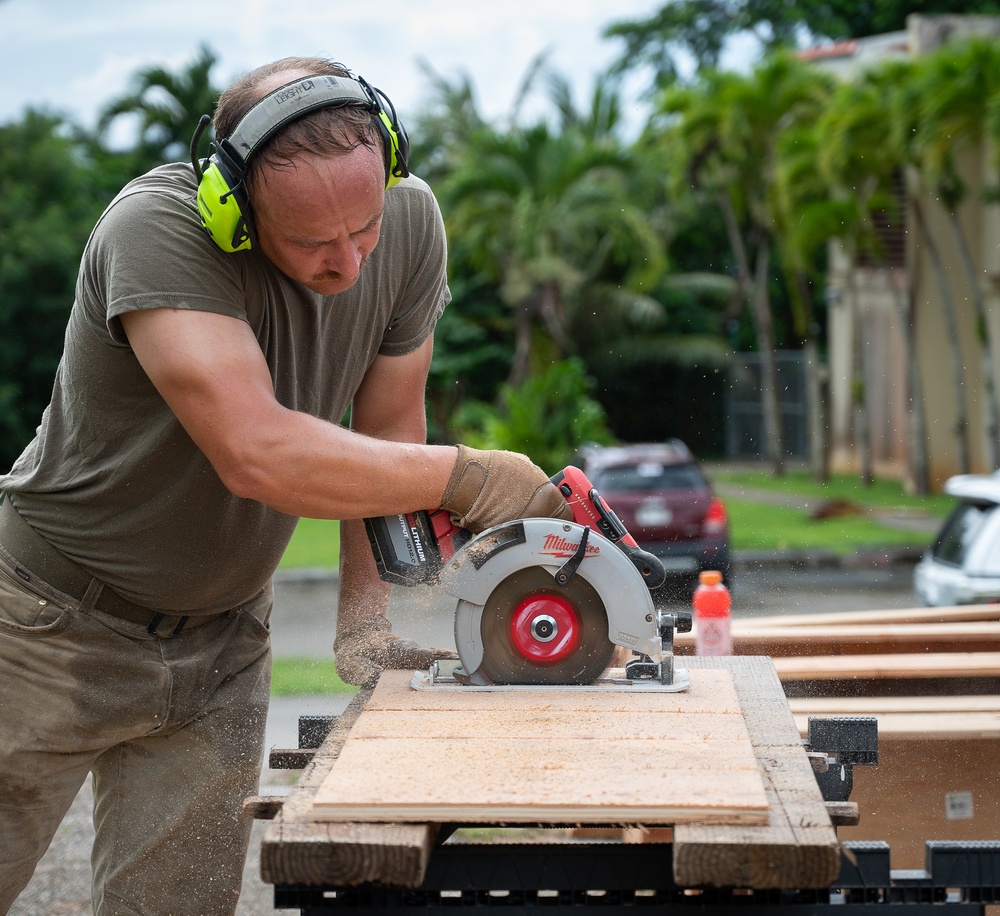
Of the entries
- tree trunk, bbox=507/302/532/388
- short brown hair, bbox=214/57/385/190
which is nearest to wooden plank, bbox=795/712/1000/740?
short brown hair, bbox=214/57/385/190

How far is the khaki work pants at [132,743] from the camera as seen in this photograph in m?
1.94

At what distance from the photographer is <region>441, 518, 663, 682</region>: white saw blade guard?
1.88 m

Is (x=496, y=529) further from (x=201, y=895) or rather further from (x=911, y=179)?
(x=911, y=179)

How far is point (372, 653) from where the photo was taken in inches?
84.1

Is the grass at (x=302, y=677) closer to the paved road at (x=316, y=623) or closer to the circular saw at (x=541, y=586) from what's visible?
the paved road at (x=316, y=623)

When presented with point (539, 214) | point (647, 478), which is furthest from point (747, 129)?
point (647, 478)

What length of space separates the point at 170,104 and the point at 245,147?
53.6 ft

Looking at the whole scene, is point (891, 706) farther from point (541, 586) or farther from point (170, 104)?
point (170, 104)

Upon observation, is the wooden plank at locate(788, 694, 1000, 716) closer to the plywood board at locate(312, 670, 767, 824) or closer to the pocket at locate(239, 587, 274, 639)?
the plywood board at locate(312, 670, 767, 824)

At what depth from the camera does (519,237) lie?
52.5 feet

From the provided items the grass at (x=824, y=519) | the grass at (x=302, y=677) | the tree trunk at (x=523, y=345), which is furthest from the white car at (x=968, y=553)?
the tree trunk at (x=523, y=345)

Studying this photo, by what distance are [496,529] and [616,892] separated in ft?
2.03

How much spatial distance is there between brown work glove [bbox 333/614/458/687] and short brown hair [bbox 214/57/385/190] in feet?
2.86

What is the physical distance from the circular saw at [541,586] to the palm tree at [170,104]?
1574 centimetres
